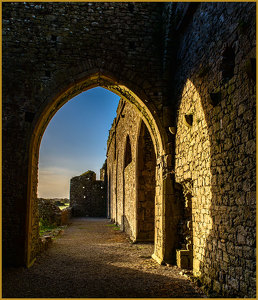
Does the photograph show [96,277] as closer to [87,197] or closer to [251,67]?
[251,67]

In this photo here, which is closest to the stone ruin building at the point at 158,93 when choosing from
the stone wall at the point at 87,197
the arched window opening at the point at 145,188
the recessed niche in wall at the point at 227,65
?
the recessed niche in wall at the point at 227,65

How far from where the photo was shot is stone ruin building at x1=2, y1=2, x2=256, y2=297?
438 centimetres

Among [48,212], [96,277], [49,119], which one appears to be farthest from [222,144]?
[48,212]

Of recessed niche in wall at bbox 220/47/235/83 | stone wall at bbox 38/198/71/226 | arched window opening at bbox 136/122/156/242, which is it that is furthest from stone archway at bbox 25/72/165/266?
stone wall at bbox 38/198/71/226

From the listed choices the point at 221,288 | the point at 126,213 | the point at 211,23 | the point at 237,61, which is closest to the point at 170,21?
the point at 211,23

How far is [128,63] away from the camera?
7.36 meters

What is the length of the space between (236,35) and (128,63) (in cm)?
372

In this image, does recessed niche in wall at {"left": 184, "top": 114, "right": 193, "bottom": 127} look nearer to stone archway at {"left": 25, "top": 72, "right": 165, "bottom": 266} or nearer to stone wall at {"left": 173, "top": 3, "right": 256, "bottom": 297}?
stone wall at {"left": 173, "top": 3, "right": 256, "bottom": 297}

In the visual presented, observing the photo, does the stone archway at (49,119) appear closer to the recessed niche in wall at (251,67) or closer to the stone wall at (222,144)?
the stone wall at (222,144)

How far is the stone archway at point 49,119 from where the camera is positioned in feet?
21.6

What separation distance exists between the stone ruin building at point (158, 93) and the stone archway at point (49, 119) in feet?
0.09

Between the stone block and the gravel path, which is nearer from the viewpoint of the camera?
the gravel path

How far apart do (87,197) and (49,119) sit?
18115mm

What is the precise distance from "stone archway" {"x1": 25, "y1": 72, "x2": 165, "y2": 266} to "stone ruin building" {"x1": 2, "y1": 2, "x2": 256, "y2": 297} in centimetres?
3
